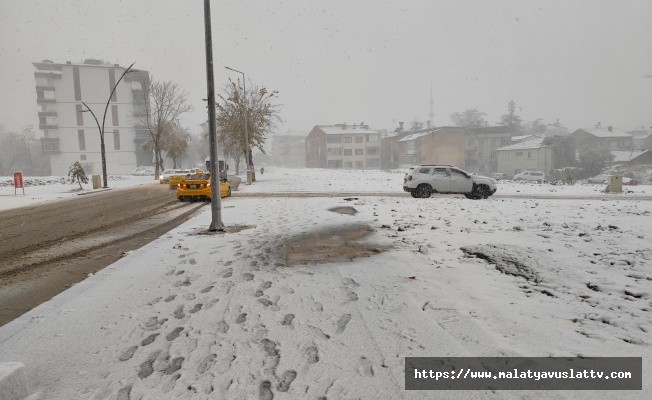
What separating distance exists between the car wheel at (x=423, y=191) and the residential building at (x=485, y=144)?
60819mm

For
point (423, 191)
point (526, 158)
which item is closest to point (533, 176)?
point (526, 158)

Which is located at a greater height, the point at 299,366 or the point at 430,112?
the point at 430,112

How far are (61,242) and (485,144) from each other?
248 ft

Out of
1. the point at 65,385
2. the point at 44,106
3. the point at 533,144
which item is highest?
the point at 44,106

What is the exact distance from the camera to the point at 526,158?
58469 millimetres

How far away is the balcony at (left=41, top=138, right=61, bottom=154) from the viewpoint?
7700 cm

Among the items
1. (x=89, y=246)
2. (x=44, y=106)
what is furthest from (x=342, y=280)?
(x=44, y=106)

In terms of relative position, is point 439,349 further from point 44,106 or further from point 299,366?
point 44,106

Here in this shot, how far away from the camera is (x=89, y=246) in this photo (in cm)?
878

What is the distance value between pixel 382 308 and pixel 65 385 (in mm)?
3132

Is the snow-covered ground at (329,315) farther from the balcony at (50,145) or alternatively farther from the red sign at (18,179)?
the balcony at (50,145)

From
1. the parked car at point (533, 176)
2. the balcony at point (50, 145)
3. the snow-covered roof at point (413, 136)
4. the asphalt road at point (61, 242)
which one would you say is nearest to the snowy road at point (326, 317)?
the asphalt road at point (61, 242)

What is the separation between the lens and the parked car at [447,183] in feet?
58.3

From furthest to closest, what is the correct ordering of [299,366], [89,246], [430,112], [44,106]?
[430,112] < [44,106] < [89,246] < [299,366]
